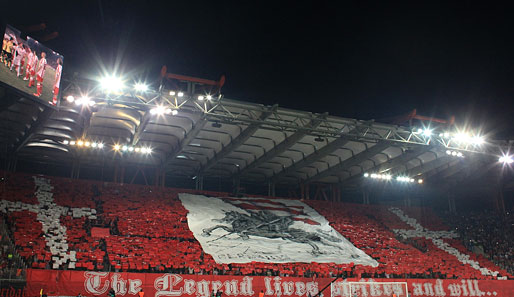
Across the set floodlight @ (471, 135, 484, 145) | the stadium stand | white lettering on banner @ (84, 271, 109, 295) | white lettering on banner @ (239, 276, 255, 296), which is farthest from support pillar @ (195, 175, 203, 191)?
floodlight @ (471, 135, 484, 145)

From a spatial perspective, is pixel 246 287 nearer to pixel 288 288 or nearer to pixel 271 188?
pixel 288 288

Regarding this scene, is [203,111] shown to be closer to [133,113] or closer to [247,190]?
[133,113]

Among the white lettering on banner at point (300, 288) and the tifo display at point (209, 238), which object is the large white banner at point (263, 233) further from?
the white lettering on banner at point (300, 288)

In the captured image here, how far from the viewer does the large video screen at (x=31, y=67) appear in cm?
1655

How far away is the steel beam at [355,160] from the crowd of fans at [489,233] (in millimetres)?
11596

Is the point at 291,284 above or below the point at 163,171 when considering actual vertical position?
below

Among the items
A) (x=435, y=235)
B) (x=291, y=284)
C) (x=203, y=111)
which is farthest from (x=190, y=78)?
(x=435, y=235)

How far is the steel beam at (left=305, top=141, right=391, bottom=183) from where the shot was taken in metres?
30.1

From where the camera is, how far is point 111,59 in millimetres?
21891

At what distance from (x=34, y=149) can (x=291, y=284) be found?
72.3ft

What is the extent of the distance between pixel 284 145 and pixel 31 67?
17014mm

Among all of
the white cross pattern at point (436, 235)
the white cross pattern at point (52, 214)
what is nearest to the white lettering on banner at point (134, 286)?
the white cross pattern at point (52, 214)

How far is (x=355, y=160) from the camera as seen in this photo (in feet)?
110

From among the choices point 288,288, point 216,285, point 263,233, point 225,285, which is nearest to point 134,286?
point 216,285
